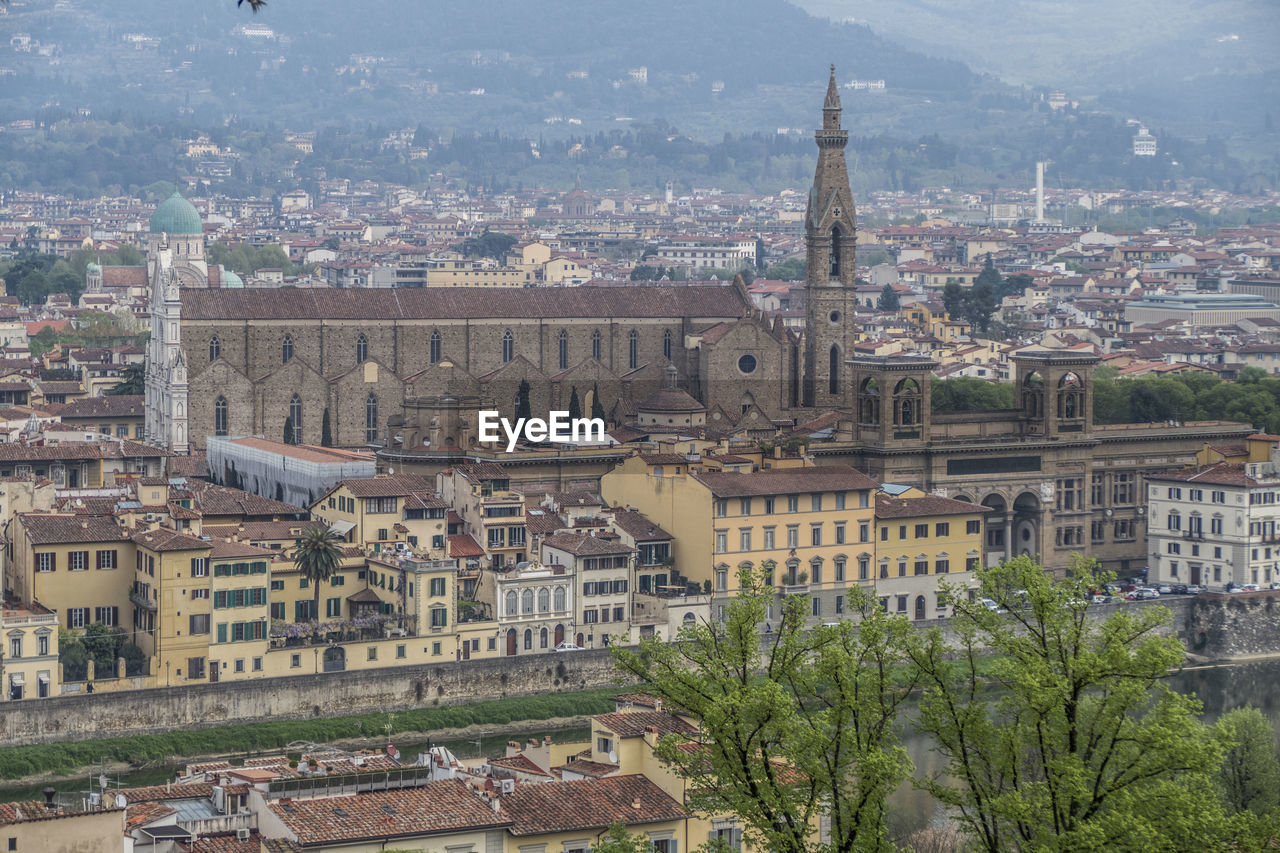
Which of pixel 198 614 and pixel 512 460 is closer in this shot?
pixel 198 614

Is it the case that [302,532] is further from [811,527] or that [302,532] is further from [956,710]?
[956,710]

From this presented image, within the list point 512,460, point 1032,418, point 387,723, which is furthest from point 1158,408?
point 387,723

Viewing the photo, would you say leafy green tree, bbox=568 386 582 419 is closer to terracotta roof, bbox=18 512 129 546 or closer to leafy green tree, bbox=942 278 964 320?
terracotta roof, bbox=18 512 129 546

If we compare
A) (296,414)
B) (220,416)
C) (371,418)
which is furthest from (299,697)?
(371,418)

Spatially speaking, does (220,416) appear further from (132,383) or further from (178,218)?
(178,218)

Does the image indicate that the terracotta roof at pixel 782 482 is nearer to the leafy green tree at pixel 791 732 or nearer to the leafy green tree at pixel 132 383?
the leafy green tree at pixel 791 732

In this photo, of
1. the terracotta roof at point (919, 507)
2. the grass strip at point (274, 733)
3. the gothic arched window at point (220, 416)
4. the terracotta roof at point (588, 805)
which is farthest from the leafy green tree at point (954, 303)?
the terracotta roof at point (588, 805)

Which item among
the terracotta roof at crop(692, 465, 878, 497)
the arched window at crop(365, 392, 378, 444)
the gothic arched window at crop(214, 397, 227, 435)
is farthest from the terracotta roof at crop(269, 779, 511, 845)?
the arched window at crop(365, 392, 378, 444)

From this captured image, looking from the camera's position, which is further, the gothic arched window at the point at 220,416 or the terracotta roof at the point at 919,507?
the gothic arched window at the point at 220,416
